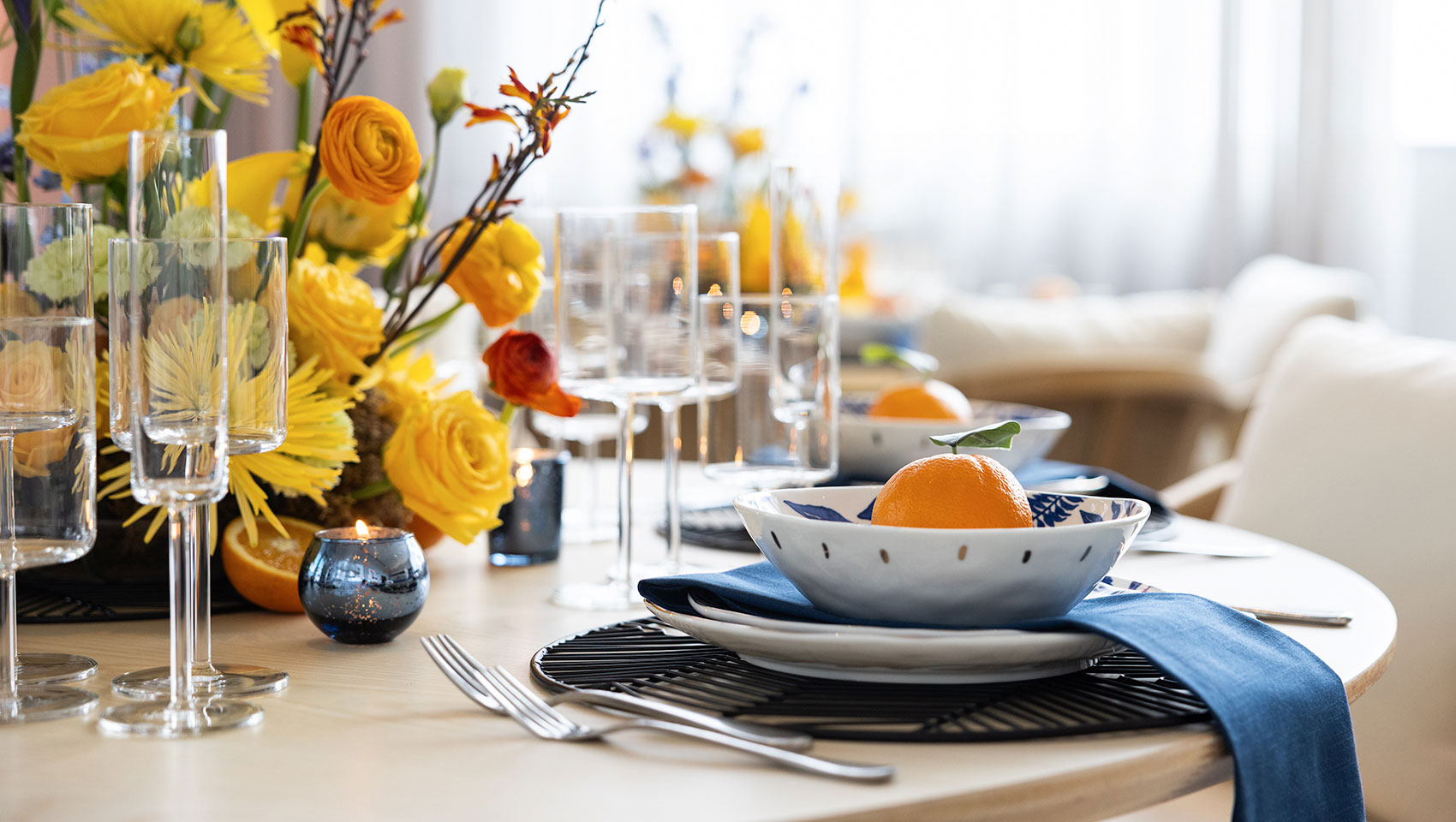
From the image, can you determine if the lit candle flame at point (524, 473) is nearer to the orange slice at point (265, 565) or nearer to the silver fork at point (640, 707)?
the orange slice at point (265, 565)

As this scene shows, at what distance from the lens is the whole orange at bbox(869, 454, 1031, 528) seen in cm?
79

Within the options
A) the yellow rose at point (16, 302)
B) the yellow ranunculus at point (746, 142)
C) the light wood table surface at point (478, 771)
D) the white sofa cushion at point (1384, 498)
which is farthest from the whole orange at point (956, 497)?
the yellow ranunculus at point (746, 142)

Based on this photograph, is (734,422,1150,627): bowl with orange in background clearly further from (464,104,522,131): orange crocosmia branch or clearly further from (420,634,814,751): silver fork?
(464,104,522,131): orange crocosmia branch

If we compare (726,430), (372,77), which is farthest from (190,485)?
(372,77)

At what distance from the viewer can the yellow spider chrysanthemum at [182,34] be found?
1012 millimetres

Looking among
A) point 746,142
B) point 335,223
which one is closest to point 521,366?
point 335,223

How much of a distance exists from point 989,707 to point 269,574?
1.72ft

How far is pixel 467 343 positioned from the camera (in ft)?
9.09

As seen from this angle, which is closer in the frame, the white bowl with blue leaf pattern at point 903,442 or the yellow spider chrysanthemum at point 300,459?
the yellow spider chrysanthemum at point 300,459

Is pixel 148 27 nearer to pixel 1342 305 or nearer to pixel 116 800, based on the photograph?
pixel 116 800

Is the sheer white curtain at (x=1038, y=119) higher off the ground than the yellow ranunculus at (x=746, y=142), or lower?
higher

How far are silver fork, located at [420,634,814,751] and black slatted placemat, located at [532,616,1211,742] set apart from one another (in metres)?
0.02

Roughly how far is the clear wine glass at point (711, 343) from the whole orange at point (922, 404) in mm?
353

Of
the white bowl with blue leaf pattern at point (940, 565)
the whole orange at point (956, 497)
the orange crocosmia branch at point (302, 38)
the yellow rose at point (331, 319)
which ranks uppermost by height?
the orange crocosmia branch at point (302, 38)
